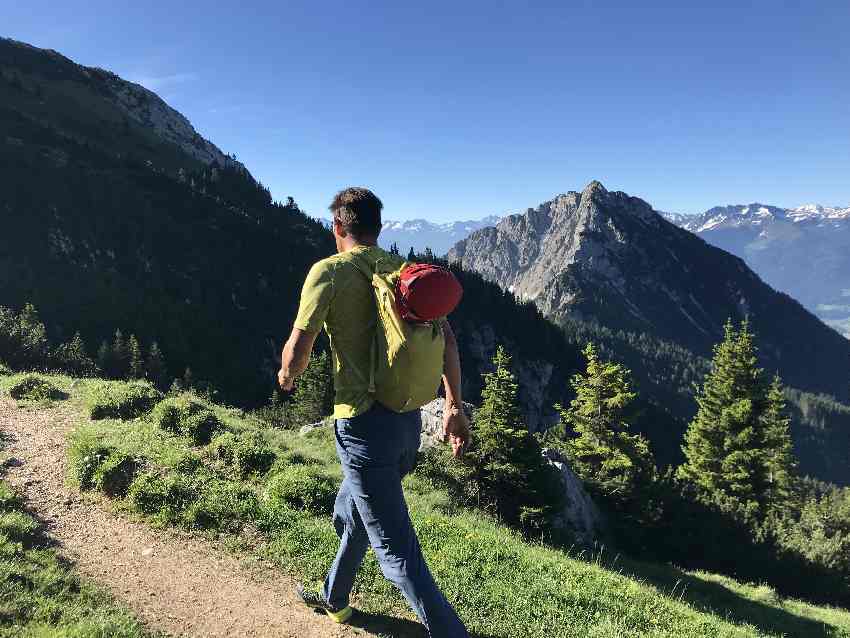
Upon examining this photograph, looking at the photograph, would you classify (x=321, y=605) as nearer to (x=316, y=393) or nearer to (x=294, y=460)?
(x=294, y=460)

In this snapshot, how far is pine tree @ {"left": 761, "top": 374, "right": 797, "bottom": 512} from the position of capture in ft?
100

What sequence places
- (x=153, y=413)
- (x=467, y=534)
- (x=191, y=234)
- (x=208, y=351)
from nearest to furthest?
(x=467, y=534) → (x=153, y=413) → (x=208, y=351) → (x=191, y=234)

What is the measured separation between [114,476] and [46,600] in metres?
3.46

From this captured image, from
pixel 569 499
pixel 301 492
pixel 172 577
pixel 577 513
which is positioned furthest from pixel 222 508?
pixel 577 513

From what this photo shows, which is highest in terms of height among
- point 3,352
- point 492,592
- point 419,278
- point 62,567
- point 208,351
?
point 419,278

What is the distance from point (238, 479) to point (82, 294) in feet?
327

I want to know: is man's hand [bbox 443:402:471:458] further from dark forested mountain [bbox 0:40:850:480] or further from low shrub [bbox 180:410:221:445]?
dark forested mountain [bbox 0:40:850:480]

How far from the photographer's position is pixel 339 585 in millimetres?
5086

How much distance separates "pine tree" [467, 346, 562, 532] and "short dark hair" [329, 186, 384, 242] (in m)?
11.7

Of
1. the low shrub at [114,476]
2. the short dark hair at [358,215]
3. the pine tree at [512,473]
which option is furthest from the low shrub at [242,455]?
Result: the pine tree at [512,473]

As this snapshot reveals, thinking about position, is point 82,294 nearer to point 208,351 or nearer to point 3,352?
point 208,351

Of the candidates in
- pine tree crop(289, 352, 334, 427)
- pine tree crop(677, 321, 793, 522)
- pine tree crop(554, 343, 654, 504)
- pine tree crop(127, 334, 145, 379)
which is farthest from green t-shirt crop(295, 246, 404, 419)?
pine tree crop(127, 334, 145, 379)

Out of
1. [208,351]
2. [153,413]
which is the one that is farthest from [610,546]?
[208,351]

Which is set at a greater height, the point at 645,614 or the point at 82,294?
the point at 645,614
